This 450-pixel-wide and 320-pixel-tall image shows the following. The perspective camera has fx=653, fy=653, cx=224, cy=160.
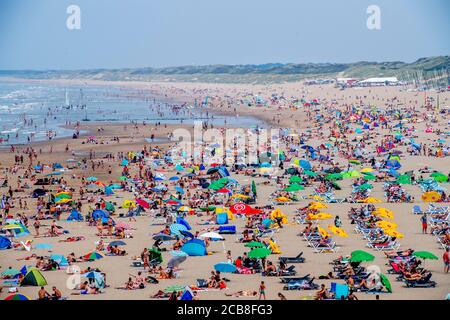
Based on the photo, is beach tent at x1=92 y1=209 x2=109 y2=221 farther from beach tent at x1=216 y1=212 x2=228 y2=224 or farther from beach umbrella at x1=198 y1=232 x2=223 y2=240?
beach umbrella at x1=198 y1=232 x2=223 y2=240

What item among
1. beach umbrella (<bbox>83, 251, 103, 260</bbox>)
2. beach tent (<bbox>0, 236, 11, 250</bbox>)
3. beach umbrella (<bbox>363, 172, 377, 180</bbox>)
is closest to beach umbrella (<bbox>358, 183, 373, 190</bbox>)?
beach umbrella (<bbox>363, 172, 377, 180</bbox>)

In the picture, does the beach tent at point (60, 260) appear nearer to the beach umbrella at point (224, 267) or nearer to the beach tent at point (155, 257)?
the beach tent at point (155, 257)

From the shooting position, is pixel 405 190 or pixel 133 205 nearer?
pixel 133 205

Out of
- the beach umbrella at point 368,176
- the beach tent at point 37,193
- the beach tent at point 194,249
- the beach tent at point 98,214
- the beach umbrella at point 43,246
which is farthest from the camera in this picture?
the beach umbrella at point 368,176

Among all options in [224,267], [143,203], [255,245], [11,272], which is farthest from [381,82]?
[11,272]

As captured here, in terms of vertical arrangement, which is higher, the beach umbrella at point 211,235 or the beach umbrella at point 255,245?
the beach umbrella at point 255,245

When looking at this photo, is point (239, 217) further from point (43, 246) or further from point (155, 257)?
point (43, 246)

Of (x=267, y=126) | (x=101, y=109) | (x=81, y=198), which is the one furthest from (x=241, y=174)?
(x=101, y=109)

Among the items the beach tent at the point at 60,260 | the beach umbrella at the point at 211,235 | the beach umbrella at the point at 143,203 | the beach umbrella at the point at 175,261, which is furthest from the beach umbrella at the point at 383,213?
the beach tent at the point at 60,260

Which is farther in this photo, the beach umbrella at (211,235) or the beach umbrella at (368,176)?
the beach umbrella at (368,176)

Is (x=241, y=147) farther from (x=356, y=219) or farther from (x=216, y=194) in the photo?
(x=356, y=219)
